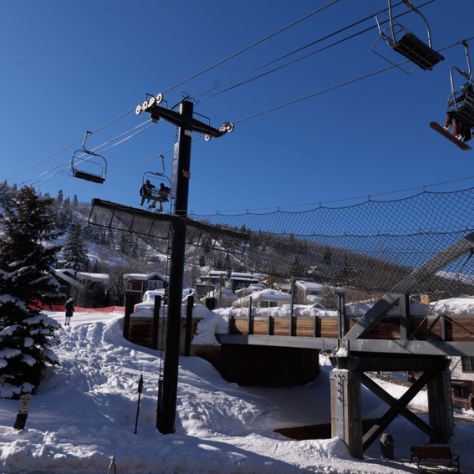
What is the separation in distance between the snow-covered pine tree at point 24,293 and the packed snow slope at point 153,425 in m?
0.76

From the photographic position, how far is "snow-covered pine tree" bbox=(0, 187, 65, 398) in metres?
11.9

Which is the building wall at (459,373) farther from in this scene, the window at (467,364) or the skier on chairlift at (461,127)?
the skier on chairlift at (461,127)

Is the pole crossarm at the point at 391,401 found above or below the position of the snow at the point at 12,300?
below

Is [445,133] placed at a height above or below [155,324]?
above

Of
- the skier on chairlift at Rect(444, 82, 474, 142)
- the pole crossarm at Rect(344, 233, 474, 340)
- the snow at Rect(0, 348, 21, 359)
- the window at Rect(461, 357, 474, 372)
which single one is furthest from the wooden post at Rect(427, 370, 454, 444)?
the window at Rect(461, 357, 474, 372)

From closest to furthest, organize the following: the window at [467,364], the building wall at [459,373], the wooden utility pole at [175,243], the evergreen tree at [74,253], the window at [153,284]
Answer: the wooden utility pole at [175,243] < the building wall at [459,373] < the window at [467,364] < the window at [153,284] < the evergreen tree at [74,253]

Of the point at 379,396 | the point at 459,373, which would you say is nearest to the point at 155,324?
the point at 379,396

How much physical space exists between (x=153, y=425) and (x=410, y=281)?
27.9 feet

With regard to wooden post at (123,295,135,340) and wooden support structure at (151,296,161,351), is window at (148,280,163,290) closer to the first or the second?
wooden post at (123,295,135,340)

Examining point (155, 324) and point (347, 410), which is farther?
point (155, 324)

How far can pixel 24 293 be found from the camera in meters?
12.7

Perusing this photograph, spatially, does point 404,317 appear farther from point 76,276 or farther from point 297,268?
point 76,276

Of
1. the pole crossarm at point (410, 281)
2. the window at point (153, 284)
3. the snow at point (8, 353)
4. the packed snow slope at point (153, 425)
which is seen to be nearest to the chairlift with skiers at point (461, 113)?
the pole crossarm at point (410, 281)

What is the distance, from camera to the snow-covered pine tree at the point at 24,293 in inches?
468
